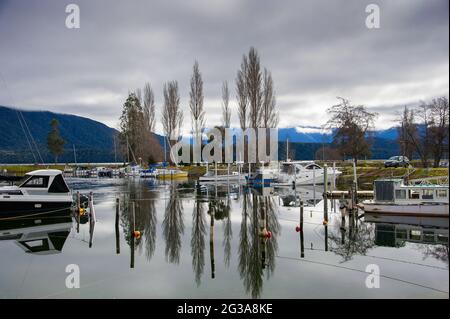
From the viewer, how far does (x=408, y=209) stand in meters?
25.0

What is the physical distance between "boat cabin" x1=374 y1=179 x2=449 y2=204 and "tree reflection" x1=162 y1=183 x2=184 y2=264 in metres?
13.8

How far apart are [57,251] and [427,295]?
15.5 metres

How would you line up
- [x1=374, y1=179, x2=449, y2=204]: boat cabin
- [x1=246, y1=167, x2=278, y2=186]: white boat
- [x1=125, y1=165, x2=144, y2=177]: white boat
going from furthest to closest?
[x1=125, y1=165, x2=144, y2=177]: white boat < [x1=246, y1=167, x2=278, y2=186]: white boat < [x1=374, y1=179, x2=449, y2=204]: boat cabin

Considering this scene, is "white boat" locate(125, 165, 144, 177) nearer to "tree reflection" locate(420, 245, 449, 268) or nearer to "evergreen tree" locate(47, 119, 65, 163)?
"evergreen tree" locate(47, 119, 65, 163)

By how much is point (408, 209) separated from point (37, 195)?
82.7 feet

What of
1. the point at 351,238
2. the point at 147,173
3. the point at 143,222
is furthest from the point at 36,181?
the point at 147,173

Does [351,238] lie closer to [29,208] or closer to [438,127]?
[29,208]

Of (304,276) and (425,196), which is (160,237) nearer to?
(304,276)

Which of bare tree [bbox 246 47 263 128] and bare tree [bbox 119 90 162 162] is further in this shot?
bare tree [bbox 119 90 162 162]

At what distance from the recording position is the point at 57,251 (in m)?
17.9

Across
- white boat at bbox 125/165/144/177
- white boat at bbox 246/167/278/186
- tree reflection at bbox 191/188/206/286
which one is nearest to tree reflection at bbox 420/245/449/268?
tree reflection at bbox 191/188/206/286

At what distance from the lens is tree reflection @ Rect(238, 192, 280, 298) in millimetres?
13440
